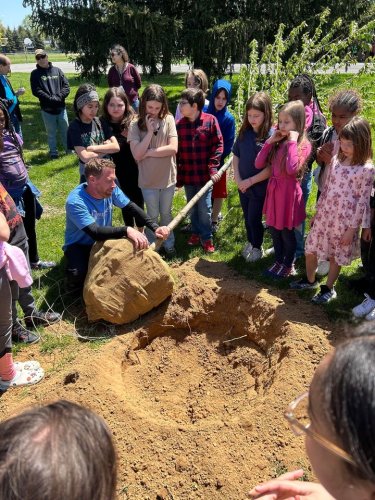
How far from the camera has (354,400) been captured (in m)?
0.94

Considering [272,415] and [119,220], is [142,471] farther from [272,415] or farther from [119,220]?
[119,220]

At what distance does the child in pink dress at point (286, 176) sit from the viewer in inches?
165

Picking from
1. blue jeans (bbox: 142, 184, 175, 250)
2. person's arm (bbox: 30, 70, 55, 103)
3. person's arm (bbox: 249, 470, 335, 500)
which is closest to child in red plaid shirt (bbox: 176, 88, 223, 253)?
blue jeans (bbox: 142, 184, 175, 250)

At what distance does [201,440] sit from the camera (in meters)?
3.01

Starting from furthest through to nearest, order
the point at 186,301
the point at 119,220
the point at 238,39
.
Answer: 1. the point at 238,39
2. the point at 119,220
3. the point at 186,301

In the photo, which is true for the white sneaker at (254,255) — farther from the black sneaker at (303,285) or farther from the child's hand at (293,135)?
the child's hand at (293,135)

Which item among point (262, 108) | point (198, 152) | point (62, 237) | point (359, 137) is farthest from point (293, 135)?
point (62, 237)

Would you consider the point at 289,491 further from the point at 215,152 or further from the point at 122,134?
the point at 122,134

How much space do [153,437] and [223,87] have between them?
4.30 m

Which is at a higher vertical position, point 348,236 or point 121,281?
point 348,236

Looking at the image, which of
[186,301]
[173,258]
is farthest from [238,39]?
[186,301]

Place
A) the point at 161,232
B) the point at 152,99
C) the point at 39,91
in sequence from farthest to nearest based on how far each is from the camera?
1. the point at 39,91
2. the point at 152,99
3. the point at 161,232

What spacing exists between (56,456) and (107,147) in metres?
4.34

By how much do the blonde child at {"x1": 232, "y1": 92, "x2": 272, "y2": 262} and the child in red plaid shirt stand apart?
1.24ft
